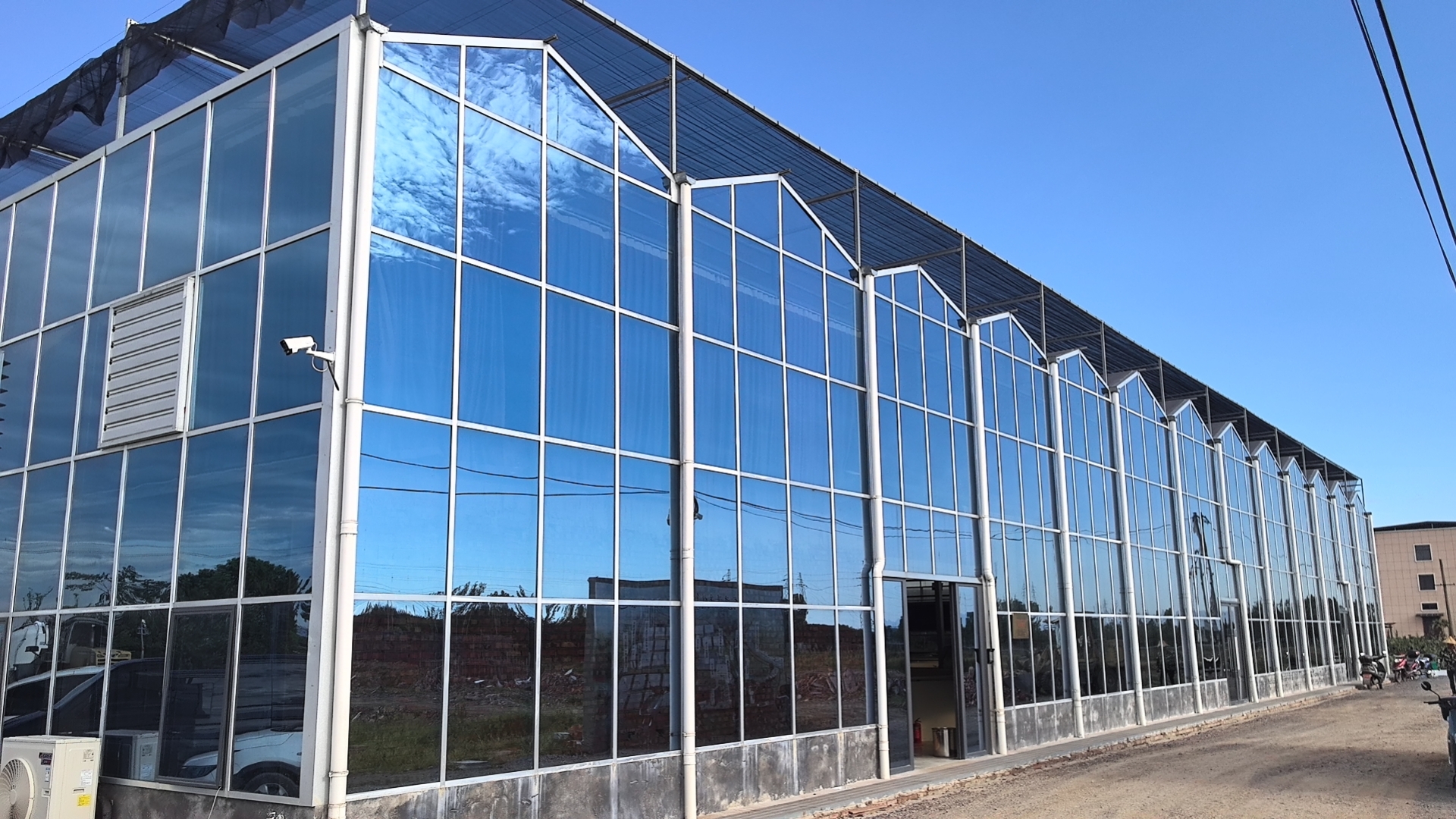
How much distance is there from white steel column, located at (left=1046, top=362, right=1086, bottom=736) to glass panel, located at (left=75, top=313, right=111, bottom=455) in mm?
21217

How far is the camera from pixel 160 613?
13008mm

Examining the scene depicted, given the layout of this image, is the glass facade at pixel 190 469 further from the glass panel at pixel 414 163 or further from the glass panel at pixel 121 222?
the glass panel at pixel 414 163

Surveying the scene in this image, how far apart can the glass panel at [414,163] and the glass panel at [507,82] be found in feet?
2.14

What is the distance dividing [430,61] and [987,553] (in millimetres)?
16048

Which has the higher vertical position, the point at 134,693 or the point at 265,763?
the point at 134,693

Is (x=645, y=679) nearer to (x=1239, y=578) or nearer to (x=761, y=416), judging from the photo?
(x=761, y=416)

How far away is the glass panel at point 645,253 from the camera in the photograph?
1580 centimetres

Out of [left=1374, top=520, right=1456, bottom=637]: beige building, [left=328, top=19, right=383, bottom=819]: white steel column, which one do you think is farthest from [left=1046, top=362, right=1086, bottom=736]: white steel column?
[left=1374, top=520, right=1456, bottom=637]: beige building

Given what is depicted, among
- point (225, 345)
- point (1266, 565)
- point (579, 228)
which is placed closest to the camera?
point (225, 345)

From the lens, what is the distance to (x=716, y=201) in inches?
708

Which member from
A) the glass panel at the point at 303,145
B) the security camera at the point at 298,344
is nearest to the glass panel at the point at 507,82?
the glass panel at the point at 303,145

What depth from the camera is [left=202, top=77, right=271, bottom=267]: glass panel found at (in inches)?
531

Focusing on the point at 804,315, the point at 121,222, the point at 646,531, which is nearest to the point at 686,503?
the point at 646,531

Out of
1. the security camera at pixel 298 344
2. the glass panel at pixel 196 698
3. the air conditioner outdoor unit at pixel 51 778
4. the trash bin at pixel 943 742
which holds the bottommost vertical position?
the trash bin at pixel 943 742
